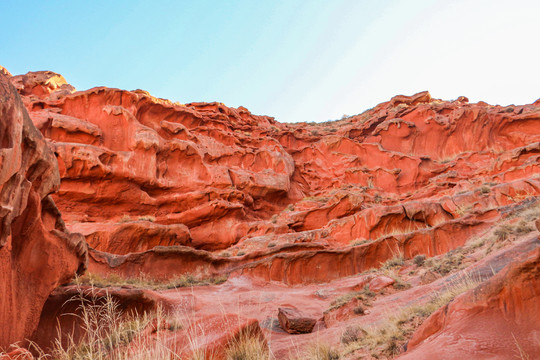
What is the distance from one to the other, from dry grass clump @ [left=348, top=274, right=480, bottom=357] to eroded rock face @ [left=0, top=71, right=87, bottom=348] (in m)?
4.22

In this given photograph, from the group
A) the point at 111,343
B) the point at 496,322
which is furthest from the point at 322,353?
the point at 111,343

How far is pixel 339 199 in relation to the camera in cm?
2252

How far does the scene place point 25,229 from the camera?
4855 mm

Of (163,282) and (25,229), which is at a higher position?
(25,229)

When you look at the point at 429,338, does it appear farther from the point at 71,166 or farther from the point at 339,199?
the point at 71,166

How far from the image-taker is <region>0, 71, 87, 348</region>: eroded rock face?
11.7 feet

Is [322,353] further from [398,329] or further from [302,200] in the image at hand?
[302,200]

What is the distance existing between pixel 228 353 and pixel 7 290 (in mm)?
3169

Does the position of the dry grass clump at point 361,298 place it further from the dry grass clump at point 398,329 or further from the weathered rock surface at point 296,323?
the dry grass clump at point 398,329

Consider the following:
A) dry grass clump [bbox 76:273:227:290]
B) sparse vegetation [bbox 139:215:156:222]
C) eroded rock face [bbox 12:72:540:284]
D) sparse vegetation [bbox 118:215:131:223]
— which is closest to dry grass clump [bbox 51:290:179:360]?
dry grass clump [bbox 76:273:227:290]

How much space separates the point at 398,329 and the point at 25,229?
5205 mm

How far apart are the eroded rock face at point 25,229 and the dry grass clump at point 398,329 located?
13.9 ft

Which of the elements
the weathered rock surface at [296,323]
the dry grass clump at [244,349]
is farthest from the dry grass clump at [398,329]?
the weathered rock surface at [296,323]

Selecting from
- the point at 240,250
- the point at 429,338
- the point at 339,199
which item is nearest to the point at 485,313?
the point at 429,338
